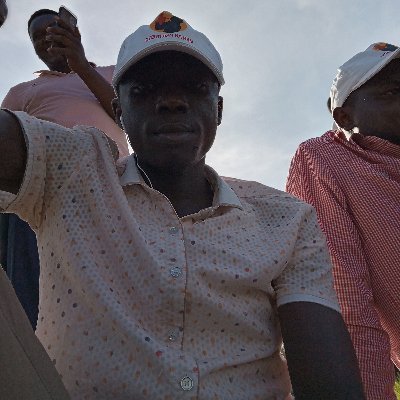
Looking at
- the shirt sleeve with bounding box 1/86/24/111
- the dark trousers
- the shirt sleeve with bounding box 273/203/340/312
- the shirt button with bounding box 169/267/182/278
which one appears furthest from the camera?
the shirt sleeve with bounding box 1/86/24/111

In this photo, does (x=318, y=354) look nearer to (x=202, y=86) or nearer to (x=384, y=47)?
(x=202, y=86)

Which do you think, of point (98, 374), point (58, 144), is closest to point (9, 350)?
point (98, 374)

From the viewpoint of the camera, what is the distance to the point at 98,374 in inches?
54.6

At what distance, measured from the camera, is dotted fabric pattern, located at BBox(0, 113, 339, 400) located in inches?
55.3

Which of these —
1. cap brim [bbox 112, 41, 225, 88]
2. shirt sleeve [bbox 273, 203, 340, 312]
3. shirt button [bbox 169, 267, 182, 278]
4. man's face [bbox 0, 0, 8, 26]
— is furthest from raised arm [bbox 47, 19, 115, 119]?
man's face [bbox 0, 0, 8, 26]

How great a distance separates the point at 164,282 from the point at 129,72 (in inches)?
28.9

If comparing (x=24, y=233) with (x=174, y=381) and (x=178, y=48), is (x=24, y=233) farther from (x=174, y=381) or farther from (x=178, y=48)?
(x=174, y=381)

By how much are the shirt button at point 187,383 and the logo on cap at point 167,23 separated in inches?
42.7

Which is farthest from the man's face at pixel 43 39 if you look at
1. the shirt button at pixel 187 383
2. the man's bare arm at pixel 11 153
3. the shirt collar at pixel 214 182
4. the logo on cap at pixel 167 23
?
the shirt button at pixel 187 383

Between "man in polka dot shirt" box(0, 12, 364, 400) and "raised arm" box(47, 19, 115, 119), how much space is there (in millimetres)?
1010

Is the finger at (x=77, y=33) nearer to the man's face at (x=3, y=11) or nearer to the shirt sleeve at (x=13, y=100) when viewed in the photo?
the shirt sleeve at (x=13, y=100)

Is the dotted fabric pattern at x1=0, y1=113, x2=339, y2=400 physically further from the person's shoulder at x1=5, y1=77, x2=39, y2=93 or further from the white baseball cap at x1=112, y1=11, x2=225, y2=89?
the person's shoulder at x1=5, y1=77, x2=39, y2=93

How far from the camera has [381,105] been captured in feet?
8.27

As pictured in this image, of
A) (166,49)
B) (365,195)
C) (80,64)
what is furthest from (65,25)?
(365,195)
